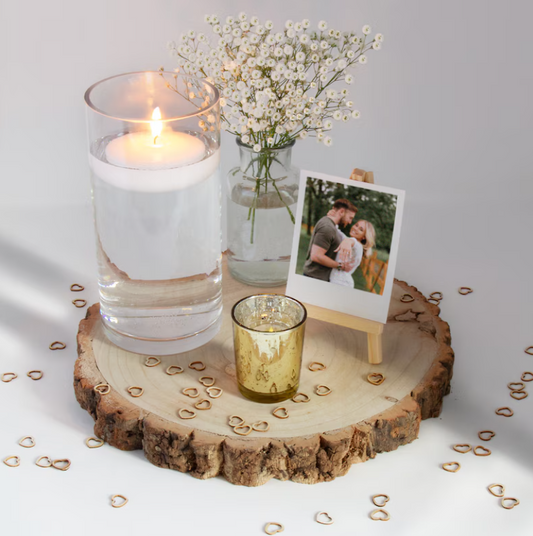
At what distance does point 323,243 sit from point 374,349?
24 cm

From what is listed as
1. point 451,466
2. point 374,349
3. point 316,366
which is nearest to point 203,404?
point 316,366

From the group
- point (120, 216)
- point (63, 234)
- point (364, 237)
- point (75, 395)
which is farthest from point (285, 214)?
point (63, 234)

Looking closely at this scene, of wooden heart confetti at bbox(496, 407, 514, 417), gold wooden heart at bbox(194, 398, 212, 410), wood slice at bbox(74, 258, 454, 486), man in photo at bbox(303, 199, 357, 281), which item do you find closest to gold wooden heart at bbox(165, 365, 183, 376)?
wood slice at bbox(74, 258, 454, 486)

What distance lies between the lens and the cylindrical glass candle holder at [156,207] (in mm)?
1795

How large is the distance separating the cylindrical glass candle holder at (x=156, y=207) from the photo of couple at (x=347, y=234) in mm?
205

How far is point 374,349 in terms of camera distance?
1.90 metres

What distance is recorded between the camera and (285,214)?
208 centimetres

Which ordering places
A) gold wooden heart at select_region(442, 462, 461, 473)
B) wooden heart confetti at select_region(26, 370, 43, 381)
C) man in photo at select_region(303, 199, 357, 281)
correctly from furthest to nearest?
wooden heart confetti at select_region(26, 370, 43, 381) < man in photo at select_region(303, 199, 357, 281) < gold wooden heart at select_region(442, 462, 461, 473)

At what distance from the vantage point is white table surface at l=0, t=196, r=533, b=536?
1.64 meters

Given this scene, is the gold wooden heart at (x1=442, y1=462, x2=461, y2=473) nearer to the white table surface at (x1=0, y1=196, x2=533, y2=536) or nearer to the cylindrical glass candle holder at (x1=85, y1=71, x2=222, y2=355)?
the white table surface at (x1=0, y1=196, x2=533, y2=536)

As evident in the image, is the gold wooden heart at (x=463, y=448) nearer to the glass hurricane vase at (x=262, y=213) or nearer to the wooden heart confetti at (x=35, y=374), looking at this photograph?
the glass hurricane vase at (x=262, y=213)

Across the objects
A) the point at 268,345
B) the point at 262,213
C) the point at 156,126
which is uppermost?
the point at 156,126

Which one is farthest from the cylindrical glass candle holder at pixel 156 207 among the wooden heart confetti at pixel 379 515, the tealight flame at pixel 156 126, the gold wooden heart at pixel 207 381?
the wooden heart confetti at pixel 379 515

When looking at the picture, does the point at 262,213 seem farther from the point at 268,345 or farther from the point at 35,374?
the point at 35,374
